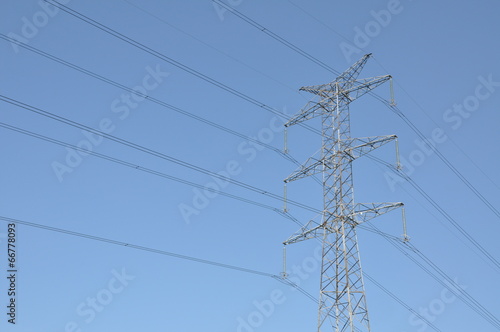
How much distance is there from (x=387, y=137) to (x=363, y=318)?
919cm

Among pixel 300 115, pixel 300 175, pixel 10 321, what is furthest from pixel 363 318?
pixel 10 321

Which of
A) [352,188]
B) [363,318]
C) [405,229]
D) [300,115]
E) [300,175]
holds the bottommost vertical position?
[363,318]

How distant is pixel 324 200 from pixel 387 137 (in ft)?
15.3

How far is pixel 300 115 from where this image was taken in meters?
37.8

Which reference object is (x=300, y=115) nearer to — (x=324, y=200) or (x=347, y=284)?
(x=324, y=200)

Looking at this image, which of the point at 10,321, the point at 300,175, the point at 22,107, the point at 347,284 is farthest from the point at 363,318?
the point at 22,107

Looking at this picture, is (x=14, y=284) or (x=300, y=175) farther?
(x=300, y=175)

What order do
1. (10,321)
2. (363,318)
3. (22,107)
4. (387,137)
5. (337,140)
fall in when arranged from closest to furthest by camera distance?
1. (22,107)
2. (10,321)
3. (363,318)
4. (387,137)
5. (337,140)

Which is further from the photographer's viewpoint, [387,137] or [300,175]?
[300,175]

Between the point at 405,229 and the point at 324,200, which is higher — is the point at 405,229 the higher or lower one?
the lower one

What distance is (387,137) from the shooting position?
3397 centimetres

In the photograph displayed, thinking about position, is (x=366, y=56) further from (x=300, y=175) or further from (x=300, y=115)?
(x=300, y=175)

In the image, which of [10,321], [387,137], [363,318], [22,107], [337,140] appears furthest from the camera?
[337,140]

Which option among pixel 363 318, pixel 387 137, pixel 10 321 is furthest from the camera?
pixel 387 137
